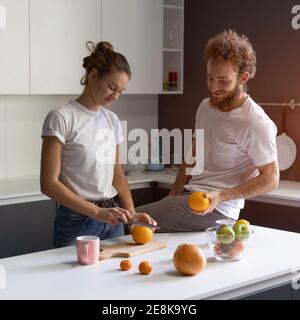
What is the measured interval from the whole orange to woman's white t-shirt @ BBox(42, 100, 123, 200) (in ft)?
2.08

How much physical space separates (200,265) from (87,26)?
2.34m

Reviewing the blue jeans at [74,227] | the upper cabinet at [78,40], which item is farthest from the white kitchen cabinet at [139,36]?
the blue jeans at [74,227]

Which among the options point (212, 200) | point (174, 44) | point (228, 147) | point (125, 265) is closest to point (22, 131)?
point (174, 44)

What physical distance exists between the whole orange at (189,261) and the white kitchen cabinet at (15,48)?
196 cm

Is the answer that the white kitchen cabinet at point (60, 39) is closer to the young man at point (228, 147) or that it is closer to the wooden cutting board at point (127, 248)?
the young man at point (228, 147)

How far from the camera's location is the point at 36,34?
11.6 ft

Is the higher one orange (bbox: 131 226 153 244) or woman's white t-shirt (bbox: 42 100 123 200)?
woman's white t-shirt (bbox: 42 100 123 200)

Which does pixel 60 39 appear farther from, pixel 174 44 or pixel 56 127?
pixel 56 127

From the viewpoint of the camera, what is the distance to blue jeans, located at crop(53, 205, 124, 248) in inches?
93.0

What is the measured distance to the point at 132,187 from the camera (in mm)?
3943

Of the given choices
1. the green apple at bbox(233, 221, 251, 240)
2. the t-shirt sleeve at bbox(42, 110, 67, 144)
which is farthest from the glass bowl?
the t-shirt sleeve at bbox(42, 110, 67, 144)

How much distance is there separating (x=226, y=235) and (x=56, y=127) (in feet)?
2.50

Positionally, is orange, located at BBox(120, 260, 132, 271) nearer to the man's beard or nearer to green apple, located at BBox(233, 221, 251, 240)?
green apple, located at BBox(233, 221, 251, 240)
